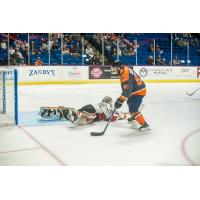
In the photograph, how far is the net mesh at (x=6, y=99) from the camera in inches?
186

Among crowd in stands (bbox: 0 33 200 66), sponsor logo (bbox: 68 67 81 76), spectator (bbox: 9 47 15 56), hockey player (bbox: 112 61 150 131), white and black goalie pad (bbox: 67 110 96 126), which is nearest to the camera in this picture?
hockey player (bbox: 112 61 150 131)

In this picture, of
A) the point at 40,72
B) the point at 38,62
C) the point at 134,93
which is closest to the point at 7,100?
the point at 134,93

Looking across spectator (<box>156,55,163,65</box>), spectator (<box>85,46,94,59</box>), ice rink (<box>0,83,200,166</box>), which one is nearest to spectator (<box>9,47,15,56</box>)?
ice rink (<box>0,83,200,166</box>)

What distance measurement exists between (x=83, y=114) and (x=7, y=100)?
4.19ft

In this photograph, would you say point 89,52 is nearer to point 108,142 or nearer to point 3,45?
point 3,45

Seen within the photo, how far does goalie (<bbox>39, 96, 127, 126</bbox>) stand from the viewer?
452 cm

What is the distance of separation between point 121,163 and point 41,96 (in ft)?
13.1

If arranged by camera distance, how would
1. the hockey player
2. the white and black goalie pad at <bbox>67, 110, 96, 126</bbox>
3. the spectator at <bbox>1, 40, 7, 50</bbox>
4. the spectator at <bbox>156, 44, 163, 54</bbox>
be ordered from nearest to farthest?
the hockey player
the white and black goalie pad at <bbox>67, 110, 96, 126</bbox>
the spectator at <bbox>1, 40, 7, 50</bbox>
the spectator at <bbox>156, 44, 163, 54</bbox>

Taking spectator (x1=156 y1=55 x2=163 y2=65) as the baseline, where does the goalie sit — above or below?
below

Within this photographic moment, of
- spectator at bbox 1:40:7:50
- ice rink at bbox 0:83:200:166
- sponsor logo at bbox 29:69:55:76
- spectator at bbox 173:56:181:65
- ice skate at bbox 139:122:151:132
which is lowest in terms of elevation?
ice rink at bbox 0:83:200:166

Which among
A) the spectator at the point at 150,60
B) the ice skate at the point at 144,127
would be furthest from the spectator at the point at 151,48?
the ice skate at the point at 144,127

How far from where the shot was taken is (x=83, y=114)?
455cm

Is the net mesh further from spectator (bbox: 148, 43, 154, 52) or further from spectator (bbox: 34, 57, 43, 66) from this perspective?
spectator (bbox: 34, 57, 43, 66)

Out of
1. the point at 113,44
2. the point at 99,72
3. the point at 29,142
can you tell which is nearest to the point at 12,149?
the point at 29,142
